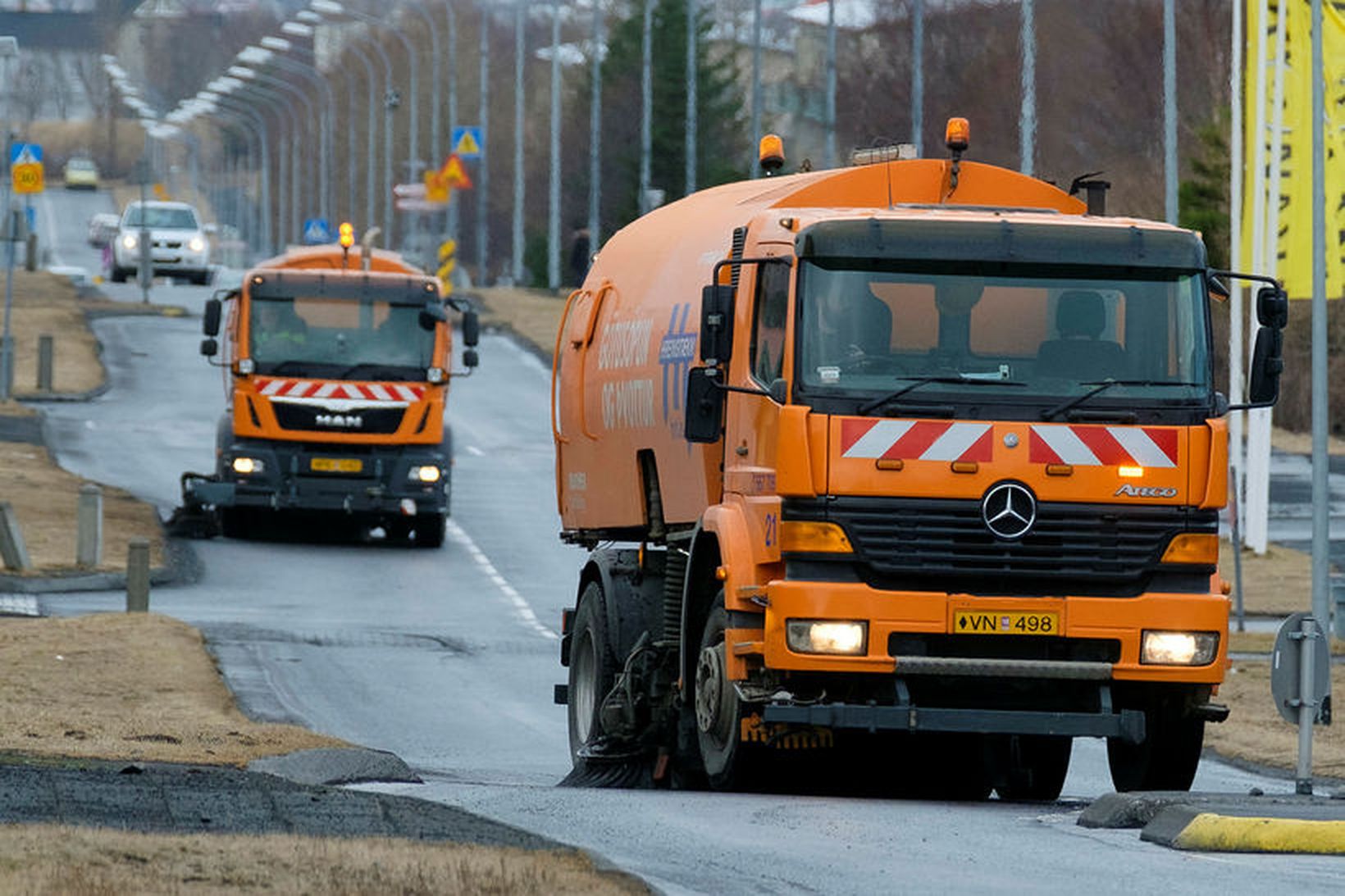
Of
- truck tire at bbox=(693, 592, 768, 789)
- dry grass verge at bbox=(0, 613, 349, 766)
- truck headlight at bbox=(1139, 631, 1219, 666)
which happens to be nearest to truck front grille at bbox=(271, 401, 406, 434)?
dry grass verge at bbox=(0, 613, 349, 766)

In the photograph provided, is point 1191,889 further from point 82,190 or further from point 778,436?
point 82,190

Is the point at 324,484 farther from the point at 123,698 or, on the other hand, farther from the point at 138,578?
the point at 123,698

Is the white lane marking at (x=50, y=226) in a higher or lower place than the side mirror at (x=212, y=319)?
higher

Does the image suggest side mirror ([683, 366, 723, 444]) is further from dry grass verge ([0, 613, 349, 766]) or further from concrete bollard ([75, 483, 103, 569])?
concrete bollard ([75, 483, 103, 569])

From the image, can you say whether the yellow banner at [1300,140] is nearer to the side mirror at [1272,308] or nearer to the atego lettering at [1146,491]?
the side mirror at [1272,308]

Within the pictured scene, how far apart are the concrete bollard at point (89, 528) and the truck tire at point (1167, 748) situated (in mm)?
Answer: 16949

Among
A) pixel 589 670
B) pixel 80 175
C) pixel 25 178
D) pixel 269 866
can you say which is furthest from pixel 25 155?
pixel 80 175

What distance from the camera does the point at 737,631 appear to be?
13734 millimetres

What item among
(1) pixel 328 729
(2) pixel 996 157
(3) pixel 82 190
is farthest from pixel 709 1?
(1) pixel 328 729

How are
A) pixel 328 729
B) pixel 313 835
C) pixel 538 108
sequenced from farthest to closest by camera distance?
pixel 538 108, pixel 328 729, pixel 313 835

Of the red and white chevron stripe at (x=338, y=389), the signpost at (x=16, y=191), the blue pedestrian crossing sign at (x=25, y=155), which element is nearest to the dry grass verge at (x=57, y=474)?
the signpost at (x=16, y=191)

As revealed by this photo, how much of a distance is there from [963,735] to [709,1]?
374 feet

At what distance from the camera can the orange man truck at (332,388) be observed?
32.6 meters

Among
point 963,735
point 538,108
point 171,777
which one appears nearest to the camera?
point 171,777
